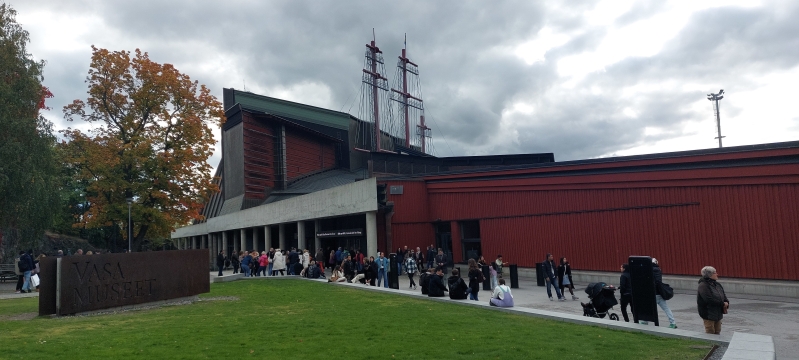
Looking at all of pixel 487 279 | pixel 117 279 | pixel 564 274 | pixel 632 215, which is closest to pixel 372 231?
pixel 487 279

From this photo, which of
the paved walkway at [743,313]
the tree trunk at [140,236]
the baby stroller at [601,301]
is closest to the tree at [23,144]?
the tree trunk at [140,236]

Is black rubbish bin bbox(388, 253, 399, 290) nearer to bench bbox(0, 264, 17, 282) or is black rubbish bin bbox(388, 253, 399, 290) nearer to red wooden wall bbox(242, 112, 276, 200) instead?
bench bbox(0, 264, 17, 282)

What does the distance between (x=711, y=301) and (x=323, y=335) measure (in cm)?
649

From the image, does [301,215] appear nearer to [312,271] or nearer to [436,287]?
[312,271]

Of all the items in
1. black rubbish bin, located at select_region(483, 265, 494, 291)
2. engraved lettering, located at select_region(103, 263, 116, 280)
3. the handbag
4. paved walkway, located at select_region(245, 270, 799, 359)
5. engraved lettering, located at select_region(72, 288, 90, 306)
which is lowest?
paved walkway, located at select_region(245, 270, 799, 359)

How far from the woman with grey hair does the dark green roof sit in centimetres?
4495

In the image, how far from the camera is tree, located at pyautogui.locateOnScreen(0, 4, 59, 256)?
945 inches

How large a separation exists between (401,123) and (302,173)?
19528 mm

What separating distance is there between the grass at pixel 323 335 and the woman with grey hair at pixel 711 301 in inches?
26.6

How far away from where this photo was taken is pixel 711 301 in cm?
945

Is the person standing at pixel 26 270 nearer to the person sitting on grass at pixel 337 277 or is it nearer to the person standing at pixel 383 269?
the person sitting on grass at pixel 337 277

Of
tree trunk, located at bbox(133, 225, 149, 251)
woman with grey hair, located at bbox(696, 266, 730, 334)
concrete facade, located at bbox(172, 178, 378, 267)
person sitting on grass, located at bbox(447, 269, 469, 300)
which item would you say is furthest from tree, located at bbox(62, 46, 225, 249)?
woman with grey hair, located at bbox(696, 266, 730, 334)

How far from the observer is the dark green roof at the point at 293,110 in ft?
166

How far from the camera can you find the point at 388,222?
2980 centimetres
